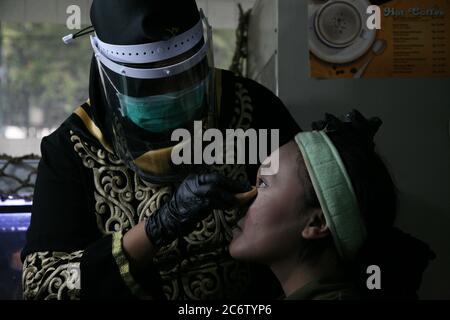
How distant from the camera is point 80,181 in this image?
1173mm

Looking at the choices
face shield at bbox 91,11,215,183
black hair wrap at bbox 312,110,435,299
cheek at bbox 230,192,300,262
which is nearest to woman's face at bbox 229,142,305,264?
cheek at bbox 230,192,300,262

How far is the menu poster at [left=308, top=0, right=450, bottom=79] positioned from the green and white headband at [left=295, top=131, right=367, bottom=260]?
0.39m

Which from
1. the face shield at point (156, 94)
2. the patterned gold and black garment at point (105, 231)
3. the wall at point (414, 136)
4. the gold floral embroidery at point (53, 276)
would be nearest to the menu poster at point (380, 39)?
the wall at point (414, 136)

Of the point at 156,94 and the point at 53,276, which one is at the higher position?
the point at 156,94

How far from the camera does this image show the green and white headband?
98cm

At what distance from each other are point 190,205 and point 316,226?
27 cm

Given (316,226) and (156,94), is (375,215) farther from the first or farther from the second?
(156,94)

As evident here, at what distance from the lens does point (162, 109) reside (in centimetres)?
108

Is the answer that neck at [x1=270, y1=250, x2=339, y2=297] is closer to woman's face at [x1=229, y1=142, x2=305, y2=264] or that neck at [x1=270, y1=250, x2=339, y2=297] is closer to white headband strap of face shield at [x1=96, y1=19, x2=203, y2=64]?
woman's face at [x1=229, y1=142, x2=305, y2=264]

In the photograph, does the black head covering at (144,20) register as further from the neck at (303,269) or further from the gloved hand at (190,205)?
the neck at (303,269)

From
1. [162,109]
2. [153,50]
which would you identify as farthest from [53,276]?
[153,50]

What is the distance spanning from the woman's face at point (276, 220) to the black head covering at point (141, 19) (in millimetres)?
371

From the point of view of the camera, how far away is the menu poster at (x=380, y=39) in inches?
51.1

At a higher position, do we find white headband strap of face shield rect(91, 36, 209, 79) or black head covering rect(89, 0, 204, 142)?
black head covering rect(89, 0, 204, 142)
